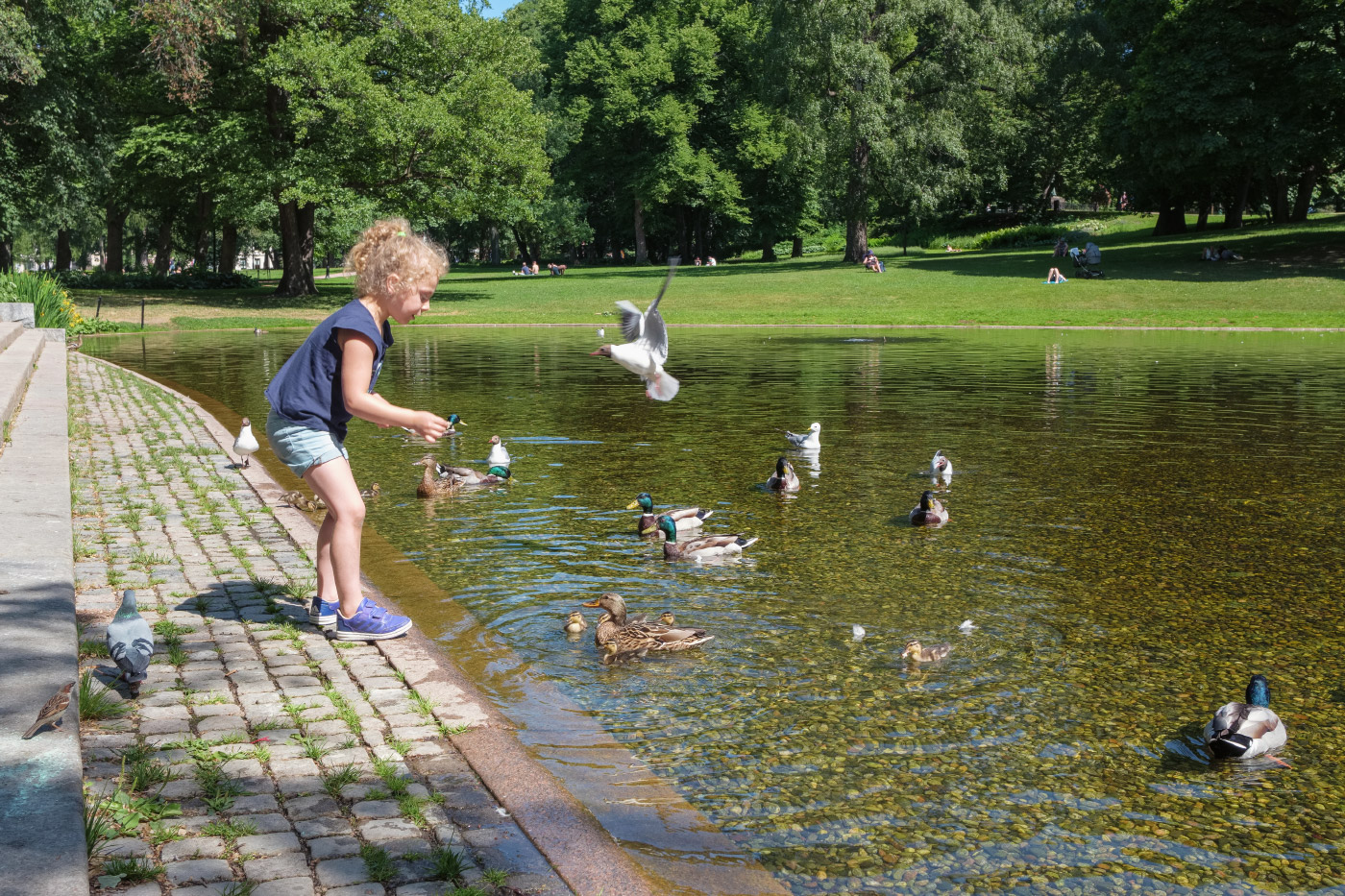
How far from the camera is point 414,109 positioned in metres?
41.2

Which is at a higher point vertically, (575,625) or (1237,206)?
(1237,206)

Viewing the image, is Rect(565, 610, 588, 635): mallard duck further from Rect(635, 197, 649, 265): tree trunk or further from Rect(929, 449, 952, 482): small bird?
Rect(635, 197, 649, 265): tree trunk

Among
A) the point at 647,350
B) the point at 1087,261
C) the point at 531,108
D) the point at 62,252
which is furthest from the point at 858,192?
the point at 62,252

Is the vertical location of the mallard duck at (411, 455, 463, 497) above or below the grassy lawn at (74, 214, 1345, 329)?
below

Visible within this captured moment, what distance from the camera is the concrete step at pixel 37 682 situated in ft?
11.2

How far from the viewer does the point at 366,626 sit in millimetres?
6461

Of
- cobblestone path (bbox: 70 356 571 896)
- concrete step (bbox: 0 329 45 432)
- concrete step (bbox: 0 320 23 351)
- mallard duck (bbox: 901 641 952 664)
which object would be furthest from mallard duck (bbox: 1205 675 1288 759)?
concrete step (bbox: 0 320 23 351)

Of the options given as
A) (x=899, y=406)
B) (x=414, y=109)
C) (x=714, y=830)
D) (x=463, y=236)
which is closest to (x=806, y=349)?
(x=899, y=406)

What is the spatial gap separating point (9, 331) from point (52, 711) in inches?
698

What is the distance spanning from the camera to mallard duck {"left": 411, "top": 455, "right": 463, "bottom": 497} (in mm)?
11492

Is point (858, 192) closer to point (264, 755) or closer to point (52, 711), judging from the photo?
point (264, 755)

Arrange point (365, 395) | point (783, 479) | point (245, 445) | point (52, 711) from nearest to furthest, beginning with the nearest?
point (52, 711), point (365, 395), point (783, 479), point (245, 445)

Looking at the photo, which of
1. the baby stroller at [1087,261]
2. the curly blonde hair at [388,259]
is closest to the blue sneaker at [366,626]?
the curly blonde hair at [388,259]

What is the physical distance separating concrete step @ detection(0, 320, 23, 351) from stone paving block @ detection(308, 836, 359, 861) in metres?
16.4
